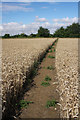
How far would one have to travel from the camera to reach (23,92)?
6.54 metres

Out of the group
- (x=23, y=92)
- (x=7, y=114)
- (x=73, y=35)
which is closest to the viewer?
(x=7, y=114)

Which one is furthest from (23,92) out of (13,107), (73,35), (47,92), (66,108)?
(73,35)

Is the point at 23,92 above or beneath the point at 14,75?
beneath

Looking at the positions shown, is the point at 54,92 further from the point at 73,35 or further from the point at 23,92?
the point at 73,35

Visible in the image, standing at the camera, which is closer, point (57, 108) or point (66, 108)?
point (66, 108)

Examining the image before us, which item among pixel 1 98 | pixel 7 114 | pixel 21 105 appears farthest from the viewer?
pixel 21 105

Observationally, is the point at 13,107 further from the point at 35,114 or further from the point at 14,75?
the point at 14,75

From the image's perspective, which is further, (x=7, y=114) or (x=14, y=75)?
(x=14, y=75)

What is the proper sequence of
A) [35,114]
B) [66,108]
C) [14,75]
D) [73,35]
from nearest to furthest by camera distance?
[66,108] < [35,114] < [14,75] < [73,35]

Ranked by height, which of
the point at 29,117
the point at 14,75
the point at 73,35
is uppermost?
the point at 73,35

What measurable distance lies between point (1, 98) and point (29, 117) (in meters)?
1.42

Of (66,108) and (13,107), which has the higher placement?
(66,108)

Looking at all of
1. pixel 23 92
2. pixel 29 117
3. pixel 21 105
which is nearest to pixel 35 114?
pixel 29 117

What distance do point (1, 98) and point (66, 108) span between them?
181cm
